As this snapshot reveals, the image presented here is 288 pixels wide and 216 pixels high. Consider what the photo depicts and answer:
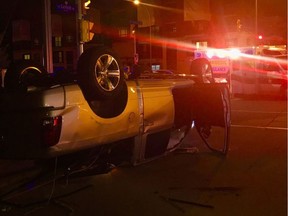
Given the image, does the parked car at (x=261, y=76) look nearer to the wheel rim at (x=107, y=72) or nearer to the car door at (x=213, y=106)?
the car door at (x=213, y=106)

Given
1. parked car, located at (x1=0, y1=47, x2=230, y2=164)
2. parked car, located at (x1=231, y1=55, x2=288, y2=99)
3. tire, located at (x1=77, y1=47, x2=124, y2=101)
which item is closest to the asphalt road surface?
parked car, located at (x1=0, y1=47, x2=230, y2=164)

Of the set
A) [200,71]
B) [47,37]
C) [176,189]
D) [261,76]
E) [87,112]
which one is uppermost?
[47,37]

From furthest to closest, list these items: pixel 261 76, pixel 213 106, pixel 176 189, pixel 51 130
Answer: pixel 261 76 → pixel 213 106 → pixel 176 189 → pixel 51 130

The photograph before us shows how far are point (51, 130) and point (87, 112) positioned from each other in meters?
0.52

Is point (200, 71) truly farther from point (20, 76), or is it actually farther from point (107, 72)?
Result: point (20, 76)

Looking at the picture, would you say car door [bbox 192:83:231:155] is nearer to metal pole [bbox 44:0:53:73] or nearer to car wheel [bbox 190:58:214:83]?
car wheel [bbox 190:58:214:83]

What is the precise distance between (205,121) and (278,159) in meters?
1.44

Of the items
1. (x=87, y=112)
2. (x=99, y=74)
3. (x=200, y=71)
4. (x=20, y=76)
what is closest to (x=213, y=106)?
(x=200, y=71)

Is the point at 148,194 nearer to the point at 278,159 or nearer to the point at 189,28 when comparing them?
the point at 278,159

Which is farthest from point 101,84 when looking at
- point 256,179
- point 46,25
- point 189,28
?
point 189,28

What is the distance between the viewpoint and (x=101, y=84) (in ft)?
17.8

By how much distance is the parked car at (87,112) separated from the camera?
5.02 meters

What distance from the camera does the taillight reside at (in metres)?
4.94

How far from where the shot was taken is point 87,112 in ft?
17.3
